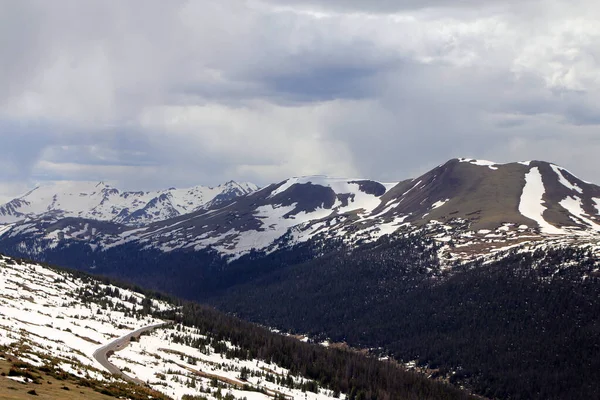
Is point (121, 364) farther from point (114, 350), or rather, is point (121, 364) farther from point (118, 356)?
point (114, 350)

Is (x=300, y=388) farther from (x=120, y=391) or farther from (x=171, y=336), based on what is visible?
(x=120, y=391)

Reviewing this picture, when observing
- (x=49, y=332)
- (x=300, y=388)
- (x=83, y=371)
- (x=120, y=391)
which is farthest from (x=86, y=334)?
(x=120, y=391)

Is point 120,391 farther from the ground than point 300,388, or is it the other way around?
point 120,391

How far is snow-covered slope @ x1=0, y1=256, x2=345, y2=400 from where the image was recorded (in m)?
77.5

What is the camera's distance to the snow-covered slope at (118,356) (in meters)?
77.5

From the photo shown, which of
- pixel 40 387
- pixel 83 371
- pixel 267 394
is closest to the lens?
pixel 40 387

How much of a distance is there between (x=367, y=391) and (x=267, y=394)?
64.0 m

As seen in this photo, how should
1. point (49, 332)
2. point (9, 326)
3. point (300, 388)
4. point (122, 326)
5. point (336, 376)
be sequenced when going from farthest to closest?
point (336, 376) < point (122, 326) < point (300, 388) < point (49, 332) < point (9, 326)

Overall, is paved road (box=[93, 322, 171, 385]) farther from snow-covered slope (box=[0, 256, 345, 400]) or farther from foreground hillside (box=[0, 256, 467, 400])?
snow-covered slope (box=[0, 256, 345, 400])

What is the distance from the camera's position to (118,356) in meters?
127

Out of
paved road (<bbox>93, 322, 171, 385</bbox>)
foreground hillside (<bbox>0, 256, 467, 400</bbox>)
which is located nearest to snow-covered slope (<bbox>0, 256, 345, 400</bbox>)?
foreground hillside (<bbox>0, 256, 467, 400</bbox>)

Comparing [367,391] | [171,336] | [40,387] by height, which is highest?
[40,387]

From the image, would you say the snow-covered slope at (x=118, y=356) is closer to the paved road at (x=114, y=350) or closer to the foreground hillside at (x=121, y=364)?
the foreground hillside at (x=121, y=364)

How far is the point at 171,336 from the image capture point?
188875mm
